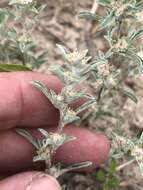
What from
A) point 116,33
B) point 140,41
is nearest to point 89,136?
point 116,33

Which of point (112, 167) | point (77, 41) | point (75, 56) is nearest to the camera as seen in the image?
point (75, 56)

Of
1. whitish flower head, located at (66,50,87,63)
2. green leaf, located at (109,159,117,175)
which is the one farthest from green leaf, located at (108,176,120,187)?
whitish flower head, located at (66,50,87,63)

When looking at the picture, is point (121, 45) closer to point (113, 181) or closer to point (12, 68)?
point (12, 68)

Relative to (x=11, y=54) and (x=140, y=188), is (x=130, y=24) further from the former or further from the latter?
(x=140, y=188)

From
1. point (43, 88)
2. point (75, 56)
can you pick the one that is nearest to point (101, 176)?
point (43, 88)

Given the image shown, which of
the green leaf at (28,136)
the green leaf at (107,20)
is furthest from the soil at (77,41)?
the green leaf at (107,20)

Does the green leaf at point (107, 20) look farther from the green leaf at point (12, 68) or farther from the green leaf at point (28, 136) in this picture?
the green leaf at point (28, 136)

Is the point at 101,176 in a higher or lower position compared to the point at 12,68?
lower
